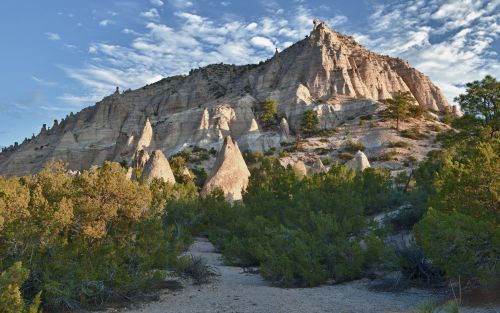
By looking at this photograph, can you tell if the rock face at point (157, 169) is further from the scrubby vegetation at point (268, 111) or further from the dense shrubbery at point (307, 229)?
the scrubby vegetation at point (268, 111)

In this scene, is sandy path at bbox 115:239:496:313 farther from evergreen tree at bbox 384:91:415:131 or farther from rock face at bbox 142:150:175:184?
evergreen tree at bbox 384:91:415:131

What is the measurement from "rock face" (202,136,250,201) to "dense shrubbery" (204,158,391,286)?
654 centimetres

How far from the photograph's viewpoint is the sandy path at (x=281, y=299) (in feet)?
33.3

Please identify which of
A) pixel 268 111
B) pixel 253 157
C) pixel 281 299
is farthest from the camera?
pixel 268 111

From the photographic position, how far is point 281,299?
1109cm

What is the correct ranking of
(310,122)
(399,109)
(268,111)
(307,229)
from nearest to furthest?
1. (307,229)
2. (399,109)
3. (310,122)
4. (268,111)

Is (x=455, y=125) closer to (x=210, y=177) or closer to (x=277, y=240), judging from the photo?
(x=210, y=177)

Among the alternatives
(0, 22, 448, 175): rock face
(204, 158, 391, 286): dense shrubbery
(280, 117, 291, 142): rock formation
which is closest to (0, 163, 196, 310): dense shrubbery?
(204, 158, 391, 286): dense shrubbery

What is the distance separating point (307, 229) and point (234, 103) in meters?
57.5

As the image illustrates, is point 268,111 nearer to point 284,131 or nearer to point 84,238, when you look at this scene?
point 284,131

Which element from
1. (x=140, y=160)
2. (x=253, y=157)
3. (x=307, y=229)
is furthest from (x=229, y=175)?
(x=307, y=229)

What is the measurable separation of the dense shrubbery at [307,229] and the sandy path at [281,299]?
70 centimetres

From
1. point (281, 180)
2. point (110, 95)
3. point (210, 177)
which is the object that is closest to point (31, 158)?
point (110, 95)

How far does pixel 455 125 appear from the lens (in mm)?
32812
